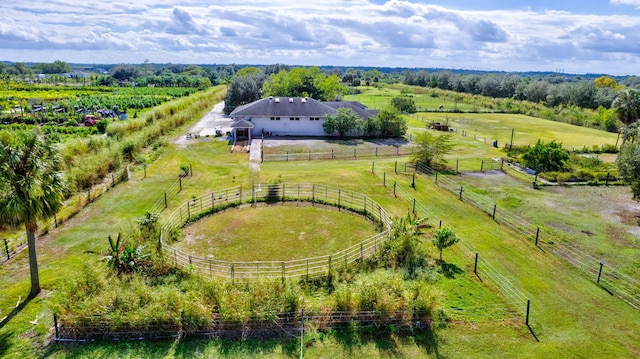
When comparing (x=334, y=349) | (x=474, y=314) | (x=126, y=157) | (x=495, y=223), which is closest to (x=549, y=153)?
(x=495, y=223)

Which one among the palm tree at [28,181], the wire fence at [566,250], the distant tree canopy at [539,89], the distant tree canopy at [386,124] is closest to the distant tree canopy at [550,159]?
the wire fence at [566,250]

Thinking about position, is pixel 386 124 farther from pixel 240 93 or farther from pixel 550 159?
pixel 240 93

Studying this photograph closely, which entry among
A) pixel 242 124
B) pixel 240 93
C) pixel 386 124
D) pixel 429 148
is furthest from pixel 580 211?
pixel 240 93

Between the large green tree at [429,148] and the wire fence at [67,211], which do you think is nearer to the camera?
the wire fence at [67,211]

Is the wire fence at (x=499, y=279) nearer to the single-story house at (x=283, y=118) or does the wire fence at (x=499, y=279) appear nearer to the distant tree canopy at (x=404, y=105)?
the single-story house at (x=283, y=118)

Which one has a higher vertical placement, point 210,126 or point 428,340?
point 210,126

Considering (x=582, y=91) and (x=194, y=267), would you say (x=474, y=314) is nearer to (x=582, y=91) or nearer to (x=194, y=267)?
(x=194, y=267)
